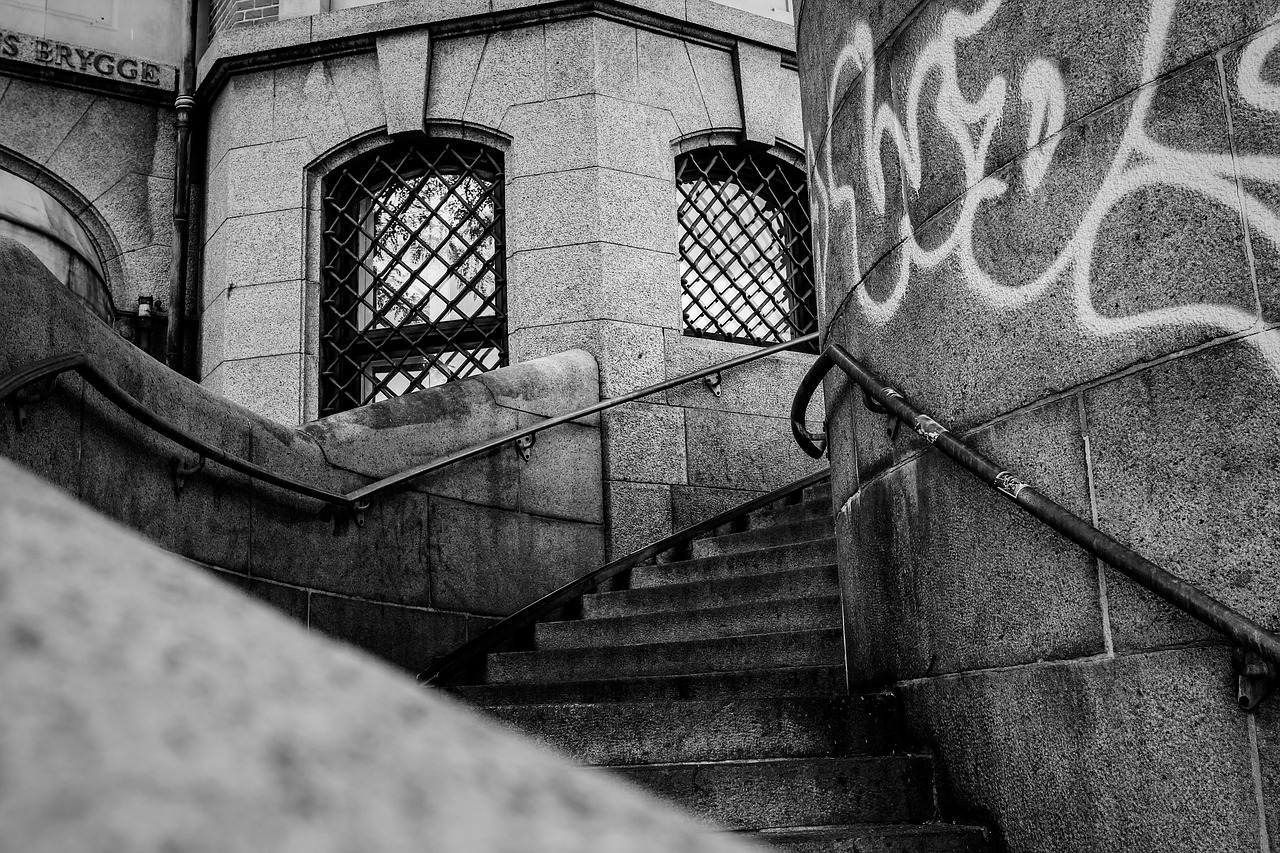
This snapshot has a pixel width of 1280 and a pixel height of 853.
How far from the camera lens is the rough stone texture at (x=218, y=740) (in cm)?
58

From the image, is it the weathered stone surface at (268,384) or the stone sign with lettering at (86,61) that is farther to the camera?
the stone sign with lettering at (86,61)

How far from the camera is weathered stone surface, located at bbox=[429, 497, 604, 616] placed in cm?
683

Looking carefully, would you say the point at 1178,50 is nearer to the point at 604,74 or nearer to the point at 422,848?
the point at 422,848

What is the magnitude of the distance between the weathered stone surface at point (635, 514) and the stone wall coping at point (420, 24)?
339cm

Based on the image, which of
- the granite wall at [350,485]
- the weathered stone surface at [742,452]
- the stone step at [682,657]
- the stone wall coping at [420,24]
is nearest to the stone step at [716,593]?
the stone step at [682,657]

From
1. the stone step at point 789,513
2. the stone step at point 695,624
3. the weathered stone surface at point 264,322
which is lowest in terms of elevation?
the stone step at point 695,624

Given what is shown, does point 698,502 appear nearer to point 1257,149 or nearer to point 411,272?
point 411,272

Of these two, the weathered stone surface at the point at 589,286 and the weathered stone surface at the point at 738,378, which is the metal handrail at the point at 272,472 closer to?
the weathered stone surface at the point at 738,378

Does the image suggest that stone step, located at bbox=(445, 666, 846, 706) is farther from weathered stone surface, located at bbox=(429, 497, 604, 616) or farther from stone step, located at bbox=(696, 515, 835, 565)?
weathered stone surface, located at bbox=(429, 497, 604, 616)

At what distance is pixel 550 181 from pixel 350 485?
10.5 feet

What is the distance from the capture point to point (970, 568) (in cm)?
346

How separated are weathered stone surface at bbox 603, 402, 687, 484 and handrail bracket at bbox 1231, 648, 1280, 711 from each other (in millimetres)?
5633

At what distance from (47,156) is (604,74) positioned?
4.24m

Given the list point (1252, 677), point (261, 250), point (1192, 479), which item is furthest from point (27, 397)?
point (261, 250)
